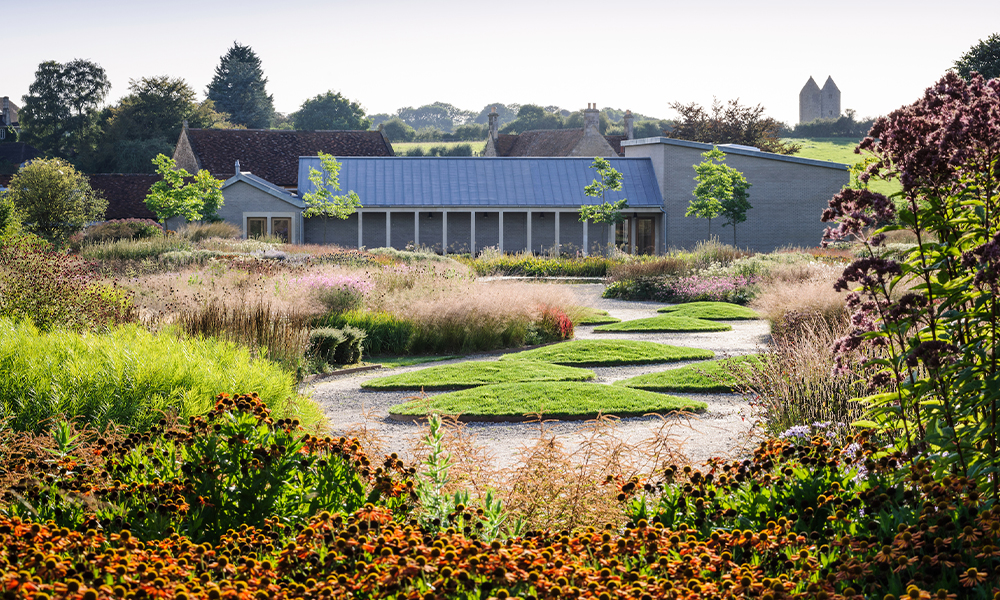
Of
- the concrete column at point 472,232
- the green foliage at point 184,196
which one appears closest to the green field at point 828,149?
the concrete column at point 472,232

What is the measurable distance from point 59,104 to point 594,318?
2308 inches

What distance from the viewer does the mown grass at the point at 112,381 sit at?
5375mm

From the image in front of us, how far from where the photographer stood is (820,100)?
126 metres

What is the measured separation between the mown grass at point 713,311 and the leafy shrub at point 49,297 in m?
10.9

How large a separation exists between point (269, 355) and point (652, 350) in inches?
205

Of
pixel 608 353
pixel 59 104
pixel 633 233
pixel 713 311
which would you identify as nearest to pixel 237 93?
pixel 59 104

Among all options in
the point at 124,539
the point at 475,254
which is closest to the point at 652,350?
the point at 124,539

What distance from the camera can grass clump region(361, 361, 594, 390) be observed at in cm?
948

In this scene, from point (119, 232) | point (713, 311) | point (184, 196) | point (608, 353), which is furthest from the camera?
point (184, 196)

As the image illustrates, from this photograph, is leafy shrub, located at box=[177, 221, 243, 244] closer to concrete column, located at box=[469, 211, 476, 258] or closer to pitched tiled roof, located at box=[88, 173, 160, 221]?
concrete column, located at box=[469, 211, 476, 258]

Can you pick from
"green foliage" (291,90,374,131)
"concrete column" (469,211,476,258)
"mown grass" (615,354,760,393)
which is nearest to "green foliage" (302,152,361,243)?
"concrete column" (469,211,476,258)

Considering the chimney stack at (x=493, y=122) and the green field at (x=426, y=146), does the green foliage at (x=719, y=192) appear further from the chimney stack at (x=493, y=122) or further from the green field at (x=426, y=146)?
the green field at (x=426, y=146)

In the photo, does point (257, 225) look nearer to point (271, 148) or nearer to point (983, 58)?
point (271, 148)

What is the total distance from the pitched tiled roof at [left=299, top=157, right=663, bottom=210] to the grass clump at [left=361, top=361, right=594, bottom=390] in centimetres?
2693
